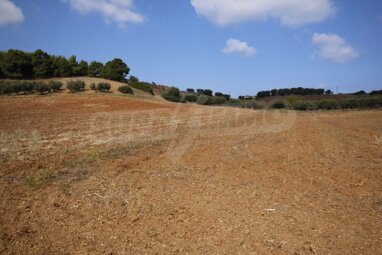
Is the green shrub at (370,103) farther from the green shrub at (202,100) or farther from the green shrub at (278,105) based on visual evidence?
the green shrub at (202,100)

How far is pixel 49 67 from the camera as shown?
5694 centimetres

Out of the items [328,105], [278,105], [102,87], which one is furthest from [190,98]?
[328,105]

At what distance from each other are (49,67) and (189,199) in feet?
191

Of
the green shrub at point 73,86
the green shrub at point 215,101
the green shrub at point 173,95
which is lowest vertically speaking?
the green shrub at point 215,101

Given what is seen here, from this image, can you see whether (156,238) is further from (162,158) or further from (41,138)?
(41,138)

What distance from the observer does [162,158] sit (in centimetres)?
920

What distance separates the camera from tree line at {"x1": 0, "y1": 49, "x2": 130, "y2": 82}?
51406mm

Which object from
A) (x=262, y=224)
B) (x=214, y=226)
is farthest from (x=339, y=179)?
(x=214, y=226)

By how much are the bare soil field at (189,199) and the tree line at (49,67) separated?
47648mm

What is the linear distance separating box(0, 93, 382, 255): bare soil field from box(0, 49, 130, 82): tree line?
47648 mm

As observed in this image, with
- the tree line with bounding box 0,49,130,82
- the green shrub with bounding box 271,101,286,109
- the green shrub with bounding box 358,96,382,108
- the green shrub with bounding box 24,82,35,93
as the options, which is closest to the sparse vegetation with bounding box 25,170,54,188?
the green shrub with bounding box 24,82,35,93

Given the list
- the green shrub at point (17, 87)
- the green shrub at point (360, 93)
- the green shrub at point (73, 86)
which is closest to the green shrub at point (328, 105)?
the green shrub at point (360, 93)

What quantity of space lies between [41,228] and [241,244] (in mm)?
2991

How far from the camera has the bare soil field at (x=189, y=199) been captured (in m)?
4.47
